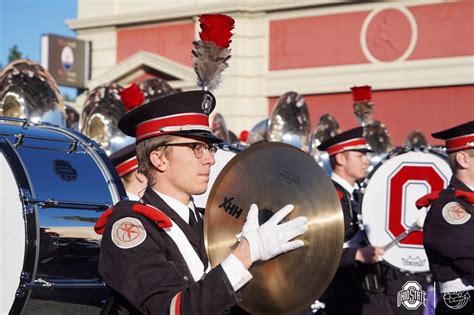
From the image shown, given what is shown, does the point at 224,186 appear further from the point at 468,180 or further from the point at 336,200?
the point at 468,180

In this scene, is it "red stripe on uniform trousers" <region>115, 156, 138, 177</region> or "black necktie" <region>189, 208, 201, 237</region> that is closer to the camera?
"black necktie" <region>189, 208, 201, 237</region>

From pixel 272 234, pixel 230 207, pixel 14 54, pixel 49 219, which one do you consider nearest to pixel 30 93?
pixel 49 219

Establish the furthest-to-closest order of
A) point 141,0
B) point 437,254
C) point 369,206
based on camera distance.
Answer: point 141,0
point 369,206
point 437,254

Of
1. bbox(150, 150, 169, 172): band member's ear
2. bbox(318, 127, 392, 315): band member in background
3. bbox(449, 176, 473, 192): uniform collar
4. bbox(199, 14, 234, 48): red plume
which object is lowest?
bbox(318, 127, 392, 315): band member in background

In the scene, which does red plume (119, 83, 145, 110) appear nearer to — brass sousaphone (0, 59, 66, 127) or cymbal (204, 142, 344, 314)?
brass sousaphone (0, 59, 66, 127)

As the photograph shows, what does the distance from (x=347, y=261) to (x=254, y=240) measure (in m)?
3.21

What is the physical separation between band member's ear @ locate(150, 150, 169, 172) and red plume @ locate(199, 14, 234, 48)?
0.65 meters

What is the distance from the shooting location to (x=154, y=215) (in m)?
3.02

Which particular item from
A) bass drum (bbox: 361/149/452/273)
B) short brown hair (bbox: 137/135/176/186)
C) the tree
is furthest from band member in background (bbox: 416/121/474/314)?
the tree

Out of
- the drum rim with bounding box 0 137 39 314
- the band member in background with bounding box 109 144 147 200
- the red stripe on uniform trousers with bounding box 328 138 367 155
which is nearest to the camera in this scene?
the drum rim with bounding box 0 137 39 314

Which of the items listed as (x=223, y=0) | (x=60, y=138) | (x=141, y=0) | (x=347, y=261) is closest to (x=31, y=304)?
(x=60, y=138)

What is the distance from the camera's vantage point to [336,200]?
3.18 metres

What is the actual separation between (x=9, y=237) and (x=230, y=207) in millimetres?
1001

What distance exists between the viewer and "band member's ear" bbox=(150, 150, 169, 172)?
3.13m
